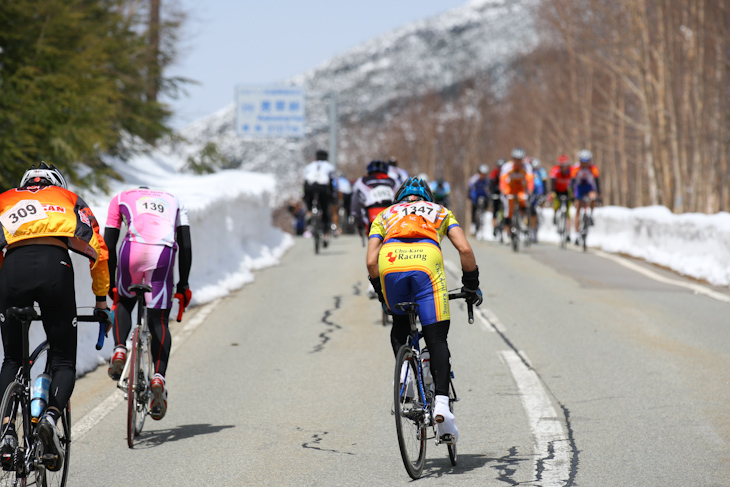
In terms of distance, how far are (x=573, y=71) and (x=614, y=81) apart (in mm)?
5631

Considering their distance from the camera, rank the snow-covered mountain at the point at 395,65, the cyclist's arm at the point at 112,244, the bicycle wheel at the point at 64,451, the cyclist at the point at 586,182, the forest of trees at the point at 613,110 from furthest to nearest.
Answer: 1. the snow-covered mountain at the point at 395,65
2. the forest of trees at the point at 613,110
3. the cyclist at the point at 586,182
4. the cyclist's arm at the point at 112,244
5. the bicycle wheel at the point at 64,451

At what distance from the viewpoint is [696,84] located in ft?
129

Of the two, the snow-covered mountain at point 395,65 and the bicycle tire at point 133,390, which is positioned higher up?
the snow-covered mountain at point 395,65

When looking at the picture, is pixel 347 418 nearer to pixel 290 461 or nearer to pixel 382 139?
pixel 290 461

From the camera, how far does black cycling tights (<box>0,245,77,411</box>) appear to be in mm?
4988

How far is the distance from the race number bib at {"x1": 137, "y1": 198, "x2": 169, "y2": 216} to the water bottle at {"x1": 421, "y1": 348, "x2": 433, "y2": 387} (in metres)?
2.43

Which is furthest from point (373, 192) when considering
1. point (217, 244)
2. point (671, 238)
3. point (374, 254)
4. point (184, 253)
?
point (671, 238)

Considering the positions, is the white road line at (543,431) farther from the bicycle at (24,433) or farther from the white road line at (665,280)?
the white road line at (665,280)

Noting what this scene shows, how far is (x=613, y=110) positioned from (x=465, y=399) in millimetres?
36193

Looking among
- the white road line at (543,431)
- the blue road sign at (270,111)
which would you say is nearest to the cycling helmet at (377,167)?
the white road line at (543,431)

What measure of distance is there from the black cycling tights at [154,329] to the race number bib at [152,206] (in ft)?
2.28

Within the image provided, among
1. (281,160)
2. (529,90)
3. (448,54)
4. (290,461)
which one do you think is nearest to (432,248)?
(290,461)

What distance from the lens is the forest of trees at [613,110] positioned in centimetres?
3531

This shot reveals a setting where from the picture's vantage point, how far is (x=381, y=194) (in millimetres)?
11633
